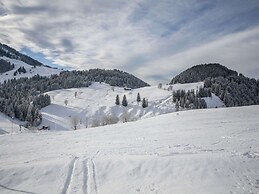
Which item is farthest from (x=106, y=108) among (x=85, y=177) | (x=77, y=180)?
(x=77, y=180)

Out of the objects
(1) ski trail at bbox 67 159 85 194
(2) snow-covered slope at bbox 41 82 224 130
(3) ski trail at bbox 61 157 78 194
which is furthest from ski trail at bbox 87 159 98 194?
(2) snow-covered slope at bbox 41 82 224 130

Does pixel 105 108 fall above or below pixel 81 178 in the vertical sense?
below

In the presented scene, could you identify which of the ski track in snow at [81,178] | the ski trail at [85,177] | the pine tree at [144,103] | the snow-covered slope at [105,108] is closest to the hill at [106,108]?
the snow-covered slope at [105,108]

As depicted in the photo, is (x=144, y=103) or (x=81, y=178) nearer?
(x=81, y=178)

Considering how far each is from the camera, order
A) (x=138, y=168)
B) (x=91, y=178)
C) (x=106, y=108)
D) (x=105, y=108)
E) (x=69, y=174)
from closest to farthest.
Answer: (x=91, y=178), (x=69, y=174), (x=138, y=168), (x=106, y=108), (x=105, y=108)

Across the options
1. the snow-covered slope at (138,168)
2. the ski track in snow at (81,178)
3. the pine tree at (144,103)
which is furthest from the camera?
the pine tree at (144,103)

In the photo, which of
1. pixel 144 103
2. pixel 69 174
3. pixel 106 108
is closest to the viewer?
pixel 69 174

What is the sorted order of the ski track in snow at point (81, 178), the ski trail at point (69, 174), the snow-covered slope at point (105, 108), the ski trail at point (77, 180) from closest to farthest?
the ski trail at point (77, 180) → the ski track in snow at point (81, 178) → the ski trail at point (69, 174) → the snow-covered slope at point (105, 108)

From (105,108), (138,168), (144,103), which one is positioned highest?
(144,103)

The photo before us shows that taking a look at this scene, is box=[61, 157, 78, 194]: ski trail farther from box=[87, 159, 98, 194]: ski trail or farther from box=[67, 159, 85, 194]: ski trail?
box=[87, 159, 98, 194]: ski trail

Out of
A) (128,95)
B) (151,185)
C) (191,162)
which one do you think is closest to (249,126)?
(191,162)

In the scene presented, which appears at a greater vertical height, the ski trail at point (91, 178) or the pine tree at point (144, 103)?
the pine tree at point (144, 103)

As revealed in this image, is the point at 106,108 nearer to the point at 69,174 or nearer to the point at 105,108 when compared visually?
the point at 105,108

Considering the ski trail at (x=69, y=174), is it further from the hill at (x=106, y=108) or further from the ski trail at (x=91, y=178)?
the hill at (x=106, y=108)
